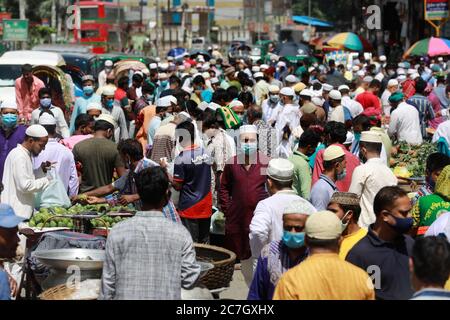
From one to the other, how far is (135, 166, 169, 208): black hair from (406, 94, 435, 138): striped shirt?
1186 cm

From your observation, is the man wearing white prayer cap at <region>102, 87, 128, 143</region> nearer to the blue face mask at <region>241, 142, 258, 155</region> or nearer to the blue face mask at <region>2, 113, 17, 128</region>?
the blue face mask at <region>2, 113, 17, 128</region>

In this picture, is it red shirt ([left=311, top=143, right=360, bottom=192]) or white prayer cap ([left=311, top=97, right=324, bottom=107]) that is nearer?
red shirt ([left=311, top=143, right=360, bottom=192])

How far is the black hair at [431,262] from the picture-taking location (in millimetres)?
5402

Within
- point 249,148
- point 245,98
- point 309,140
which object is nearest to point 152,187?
point 249,148

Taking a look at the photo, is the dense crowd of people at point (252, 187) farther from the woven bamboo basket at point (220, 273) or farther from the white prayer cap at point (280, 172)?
the woven bamboo basket at point (220, 273)

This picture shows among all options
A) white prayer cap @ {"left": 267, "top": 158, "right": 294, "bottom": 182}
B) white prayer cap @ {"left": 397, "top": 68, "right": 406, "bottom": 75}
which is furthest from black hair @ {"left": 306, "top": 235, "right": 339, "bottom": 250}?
white prayer cap @ {"left": 397, "top": 68, "right": 406, "bottom": 75}

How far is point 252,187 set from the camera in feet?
33.3

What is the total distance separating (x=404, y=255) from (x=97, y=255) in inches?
101

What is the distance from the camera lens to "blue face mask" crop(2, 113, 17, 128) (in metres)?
12.4

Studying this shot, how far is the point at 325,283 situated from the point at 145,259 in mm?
1138

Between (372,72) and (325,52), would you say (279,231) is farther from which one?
(325,52)

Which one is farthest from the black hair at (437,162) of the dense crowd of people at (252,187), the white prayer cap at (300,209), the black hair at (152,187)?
the black hair at (152,187)

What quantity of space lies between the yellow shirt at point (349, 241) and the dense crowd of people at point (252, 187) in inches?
0.7
